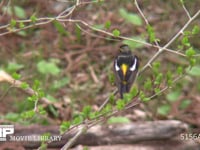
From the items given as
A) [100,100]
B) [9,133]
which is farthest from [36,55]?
[9,133]

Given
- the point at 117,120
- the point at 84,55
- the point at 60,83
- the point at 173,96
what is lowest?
the point at 117,120

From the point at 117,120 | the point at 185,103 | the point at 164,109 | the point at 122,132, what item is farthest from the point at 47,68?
the point at 122,132

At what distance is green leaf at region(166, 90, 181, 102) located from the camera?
238 inches

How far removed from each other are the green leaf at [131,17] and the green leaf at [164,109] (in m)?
1.97

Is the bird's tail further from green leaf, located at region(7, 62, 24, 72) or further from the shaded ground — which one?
green leaf, located at region(7, 62, 24, 72)

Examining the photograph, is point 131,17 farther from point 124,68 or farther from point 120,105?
point 120,105

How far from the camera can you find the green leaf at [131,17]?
25.0 ft

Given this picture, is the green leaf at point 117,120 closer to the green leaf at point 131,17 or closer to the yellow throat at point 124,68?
the yellow throat at point 124,68

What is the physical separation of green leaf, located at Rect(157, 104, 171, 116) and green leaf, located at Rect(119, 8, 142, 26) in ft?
6.46

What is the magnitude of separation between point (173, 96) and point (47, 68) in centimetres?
158

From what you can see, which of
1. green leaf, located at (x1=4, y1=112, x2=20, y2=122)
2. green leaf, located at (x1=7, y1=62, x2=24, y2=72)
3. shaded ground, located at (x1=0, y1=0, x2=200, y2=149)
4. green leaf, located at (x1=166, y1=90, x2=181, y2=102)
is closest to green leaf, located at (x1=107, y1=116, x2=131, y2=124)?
shaded ground, located at (x1=0, y1=0, x2=200, y2=149)

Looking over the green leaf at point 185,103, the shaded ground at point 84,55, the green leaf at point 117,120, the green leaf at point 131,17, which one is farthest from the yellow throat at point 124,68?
the green leaf at point 131,17

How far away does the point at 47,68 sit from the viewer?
6398 millimetres

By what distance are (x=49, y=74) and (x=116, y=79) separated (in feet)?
9.09
